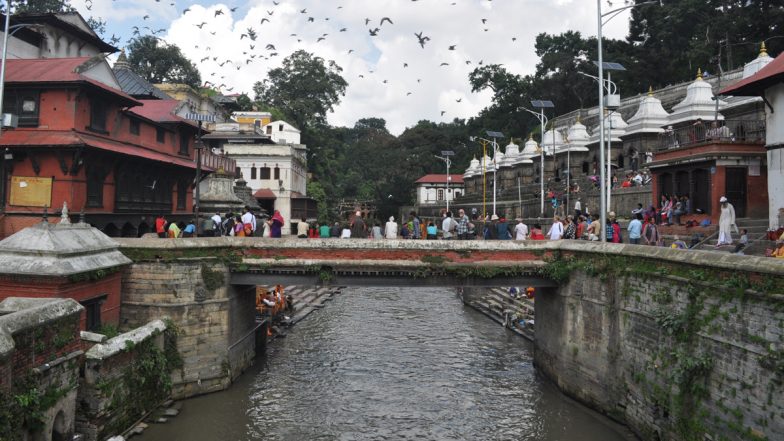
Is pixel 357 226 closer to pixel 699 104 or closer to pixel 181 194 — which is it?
pixel 181 194

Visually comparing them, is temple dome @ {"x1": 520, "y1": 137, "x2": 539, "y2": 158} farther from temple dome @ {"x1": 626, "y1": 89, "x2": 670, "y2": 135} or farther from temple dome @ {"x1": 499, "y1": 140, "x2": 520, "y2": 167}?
temple dome @ {"x1": 626, "y1": 89, "x2": 670, "y2": 135}

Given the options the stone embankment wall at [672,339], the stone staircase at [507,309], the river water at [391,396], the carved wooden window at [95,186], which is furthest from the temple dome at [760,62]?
the carved wooden window at [95,186]

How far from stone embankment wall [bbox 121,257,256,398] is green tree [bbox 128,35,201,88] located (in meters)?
59.6

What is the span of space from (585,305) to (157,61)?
69361 mm

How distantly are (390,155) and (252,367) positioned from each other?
232 ft

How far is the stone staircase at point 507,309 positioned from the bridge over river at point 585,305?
622 cm

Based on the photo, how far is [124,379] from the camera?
14594 mm

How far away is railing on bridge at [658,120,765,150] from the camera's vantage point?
69.1 ft

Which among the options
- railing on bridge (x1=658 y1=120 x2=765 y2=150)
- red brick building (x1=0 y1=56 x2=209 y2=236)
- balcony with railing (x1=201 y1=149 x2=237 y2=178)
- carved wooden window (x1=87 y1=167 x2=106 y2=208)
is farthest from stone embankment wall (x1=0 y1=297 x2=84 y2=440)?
railing on bridge (x1=658 y1=120 x2=765 y2=150)

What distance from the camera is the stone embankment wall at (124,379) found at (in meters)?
13.4

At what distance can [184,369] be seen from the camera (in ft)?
56.7

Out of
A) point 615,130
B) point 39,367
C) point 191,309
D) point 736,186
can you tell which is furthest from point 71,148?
point 615,130

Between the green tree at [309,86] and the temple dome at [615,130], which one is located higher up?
the green tree at [309,86]

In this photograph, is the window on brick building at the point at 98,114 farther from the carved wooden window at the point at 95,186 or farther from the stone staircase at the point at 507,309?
the stone staircase at the point at 507,309
